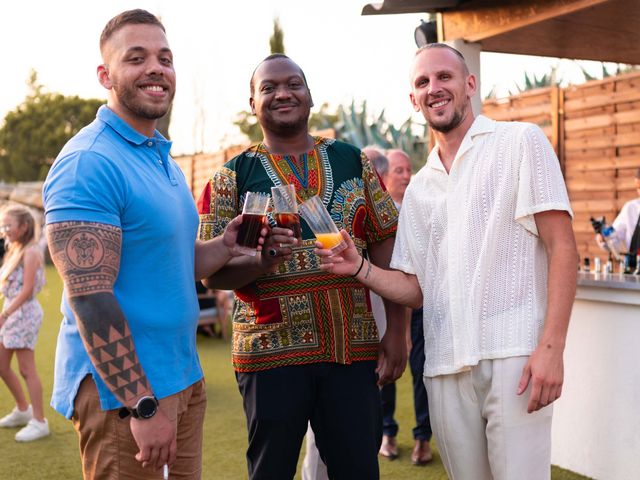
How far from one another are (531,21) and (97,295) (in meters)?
3.42

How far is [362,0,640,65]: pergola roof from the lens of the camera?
4445 millimetres

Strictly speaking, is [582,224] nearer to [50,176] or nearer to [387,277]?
[387,277]

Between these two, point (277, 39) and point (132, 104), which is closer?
point (132, 104)

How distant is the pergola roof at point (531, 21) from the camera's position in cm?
445

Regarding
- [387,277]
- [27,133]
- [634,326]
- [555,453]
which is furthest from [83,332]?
[27,133]

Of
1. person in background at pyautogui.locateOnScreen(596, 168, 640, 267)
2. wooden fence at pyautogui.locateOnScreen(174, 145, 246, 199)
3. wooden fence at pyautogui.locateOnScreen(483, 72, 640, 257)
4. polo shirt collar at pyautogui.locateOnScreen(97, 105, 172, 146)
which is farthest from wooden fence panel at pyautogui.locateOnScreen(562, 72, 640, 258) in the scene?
wooden fence at pyautogui.locateOnScreen(174, 145, 246, 199)

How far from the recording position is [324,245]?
2672mm

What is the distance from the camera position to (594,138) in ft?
27.4

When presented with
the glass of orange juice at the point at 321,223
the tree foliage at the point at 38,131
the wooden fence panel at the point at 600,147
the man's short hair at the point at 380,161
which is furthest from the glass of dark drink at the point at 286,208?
the tree foliage at the point at 38,131

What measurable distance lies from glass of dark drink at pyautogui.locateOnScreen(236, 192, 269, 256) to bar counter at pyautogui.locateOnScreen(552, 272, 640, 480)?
2.33 m

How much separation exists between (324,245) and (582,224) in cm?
672

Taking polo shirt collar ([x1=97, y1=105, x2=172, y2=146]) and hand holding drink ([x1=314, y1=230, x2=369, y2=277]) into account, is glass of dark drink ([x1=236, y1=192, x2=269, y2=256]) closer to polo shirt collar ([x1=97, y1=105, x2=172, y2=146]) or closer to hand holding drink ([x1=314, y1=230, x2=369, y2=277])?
hand holding drink ([x1=314, y1=230, x2=369, y2=277])

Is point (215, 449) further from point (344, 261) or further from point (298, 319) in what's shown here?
point (344, 261)

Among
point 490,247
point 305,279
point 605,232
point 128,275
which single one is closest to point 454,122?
point 490,247
